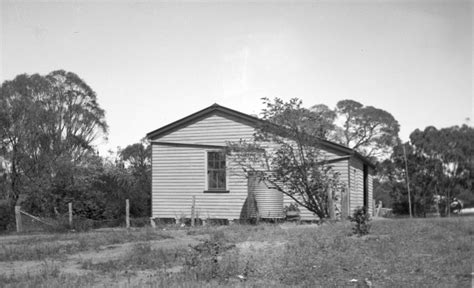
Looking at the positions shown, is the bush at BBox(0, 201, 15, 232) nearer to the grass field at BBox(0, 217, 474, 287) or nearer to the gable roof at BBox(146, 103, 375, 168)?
the gable roof at BBox(146, 103, 375, 168)

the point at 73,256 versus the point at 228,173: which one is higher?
the point at 228,173

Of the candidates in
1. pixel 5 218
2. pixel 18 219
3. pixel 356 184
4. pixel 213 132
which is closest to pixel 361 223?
pixel 213 132

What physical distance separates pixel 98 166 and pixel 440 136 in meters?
25.1

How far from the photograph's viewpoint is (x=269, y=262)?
7633 mm

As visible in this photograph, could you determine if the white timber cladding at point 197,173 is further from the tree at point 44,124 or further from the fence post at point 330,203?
the tree at point 44,124

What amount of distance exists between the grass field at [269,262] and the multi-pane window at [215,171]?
28.3ft

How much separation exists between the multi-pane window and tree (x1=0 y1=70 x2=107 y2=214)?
805 cm

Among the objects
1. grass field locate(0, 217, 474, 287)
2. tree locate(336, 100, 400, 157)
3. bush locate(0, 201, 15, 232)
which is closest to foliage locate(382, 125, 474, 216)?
tree locate(336, 100, 400, 157)

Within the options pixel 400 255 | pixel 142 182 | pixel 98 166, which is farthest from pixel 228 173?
pixel 400 255

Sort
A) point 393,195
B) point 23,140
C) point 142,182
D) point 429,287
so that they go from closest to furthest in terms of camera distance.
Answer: point 429,287, point 142,182, point 23,140, point 393,195

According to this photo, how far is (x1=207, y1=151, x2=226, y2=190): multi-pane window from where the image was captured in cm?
1945

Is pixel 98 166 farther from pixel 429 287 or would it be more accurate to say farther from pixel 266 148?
pixel 429 287

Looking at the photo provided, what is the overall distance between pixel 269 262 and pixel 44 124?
102ft

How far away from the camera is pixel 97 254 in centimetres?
968
